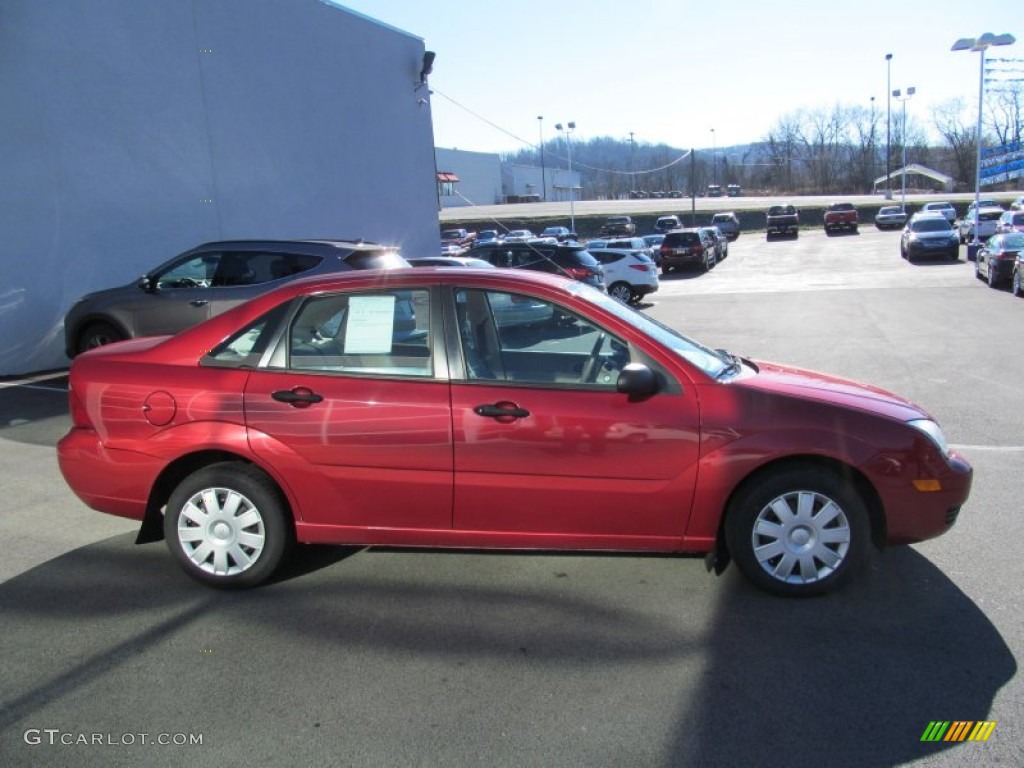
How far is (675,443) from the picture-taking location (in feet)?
12.2

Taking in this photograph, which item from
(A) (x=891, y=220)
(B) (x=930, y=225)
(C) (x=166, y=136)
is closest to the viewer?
(C) (x=166, y=136)

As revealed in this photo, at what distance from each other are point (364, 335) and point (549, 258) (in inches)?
508

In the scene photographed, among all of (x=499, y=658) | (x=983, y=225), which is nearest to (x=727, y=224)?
(x=983, y=225)

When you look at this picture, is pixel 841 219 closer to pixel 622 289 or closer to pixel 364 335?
pixel 622 289

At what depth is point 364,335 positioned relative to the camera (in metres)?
4.04

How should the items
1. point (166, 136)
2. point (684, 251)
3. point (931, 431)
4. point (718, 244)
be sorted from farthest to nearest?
point (718, 244) → point (684, 251) → point (166, 136) → point (931, 431)

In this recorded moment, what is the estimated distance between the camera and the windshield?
3.95m

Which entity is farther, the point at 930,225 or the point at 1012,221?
the point at 930,225

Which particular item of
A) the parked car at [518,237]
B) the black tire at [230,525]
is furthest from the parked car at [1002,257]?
the black tire at [230,525]

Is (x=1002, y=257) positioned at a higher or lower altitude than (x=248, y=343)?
lower

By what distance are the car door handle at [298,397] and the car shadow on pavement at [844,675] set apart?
2237 mm

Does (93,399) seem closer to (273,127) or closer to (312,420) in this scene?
(312,420)

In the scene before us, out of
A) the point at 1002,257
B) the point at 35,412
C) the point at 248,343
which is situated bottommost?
the point at 35,412

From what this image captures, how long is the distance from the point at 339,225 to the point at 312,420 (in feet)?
48.6
